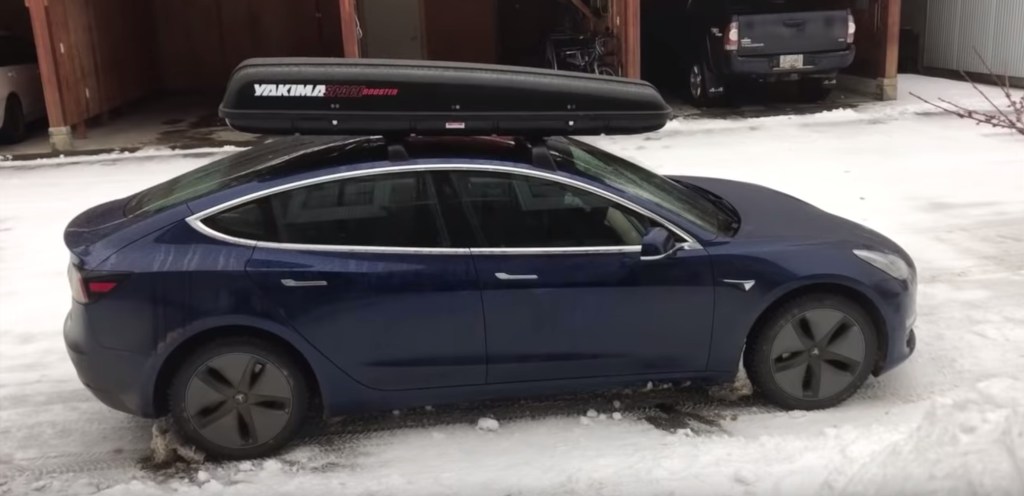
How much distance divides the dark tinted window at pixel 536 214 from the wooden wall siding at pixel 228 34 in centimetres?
1619

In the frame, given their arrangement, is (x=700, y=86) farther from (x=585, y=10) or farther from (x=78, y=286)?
(x=78, y=286)

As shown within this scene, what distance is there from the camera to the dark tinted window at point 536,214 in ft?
13.8

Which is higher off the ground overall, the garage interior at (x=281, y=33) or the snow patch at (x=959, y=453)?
the garage interior at (x=281, y=33)

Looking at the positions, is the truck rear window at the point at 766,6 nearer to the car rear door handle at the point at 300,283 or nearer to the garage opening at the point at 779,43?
the garage opening at the point at 779,43

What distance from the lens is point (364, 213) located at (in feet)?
13.7

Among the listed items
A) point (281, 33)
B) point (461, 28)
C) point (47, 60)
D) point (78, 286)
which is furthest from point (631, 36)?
point (78, 286)

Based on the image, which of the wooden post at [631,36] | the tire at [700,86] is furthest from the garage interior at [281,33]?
the wooden post at [631,36]

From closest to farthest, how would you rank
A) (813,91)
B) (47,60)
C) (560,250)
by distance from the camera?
1. (560,250)
2. (47,60)
3. (813,91)

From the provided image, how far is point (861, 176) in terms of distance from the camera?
957 centimetres

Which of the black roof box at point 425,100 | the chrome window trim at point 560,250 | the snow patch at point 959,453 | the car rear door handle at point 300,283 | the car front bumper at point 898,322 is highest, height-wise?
the black roof box at point 425,100

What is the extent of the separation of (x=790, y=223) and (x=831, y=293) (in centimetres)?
47

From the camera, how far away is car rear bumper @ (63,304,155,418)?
403 centimetres

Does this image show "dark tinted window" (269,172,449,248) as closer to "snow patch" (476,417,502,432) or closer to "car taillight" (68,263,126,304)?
"car taillight" (68,263,126,304)

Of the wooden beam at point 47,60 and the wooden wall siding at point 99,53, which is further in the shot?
the wooden wall siding at point 99,53
